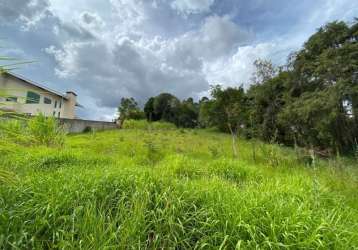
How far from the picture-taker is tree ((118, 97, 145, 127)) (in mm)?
31494

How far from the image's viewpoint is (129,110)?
32781mm

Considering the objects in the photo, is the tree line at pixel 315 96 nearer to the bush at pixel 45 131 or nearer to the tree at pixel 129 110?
the bush at pixel 45 131

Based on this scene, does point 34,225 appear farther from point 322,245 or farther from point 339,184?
point 339,184

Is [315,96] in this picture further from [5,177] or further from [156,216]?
[5,177]

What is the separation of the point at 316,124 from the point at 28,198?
1093cm

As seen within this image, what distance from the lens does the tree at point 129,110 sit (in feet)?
103

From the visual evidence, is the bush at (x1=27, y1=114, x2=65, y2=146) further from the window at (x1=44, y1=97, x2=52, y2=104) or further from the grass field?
the window at (x1=44, y1=97, x2=52, y2=104)

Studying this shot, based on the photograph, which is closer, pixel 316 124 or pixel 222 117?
pixel 316 124

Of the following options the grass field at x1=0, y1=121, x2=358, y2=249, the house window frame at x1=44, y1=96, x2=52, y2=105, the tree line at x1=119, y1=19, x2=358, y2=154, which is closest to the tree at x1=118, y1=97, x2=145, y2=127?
the house window frame at x1=44, y1=96, x2=52, y2=105

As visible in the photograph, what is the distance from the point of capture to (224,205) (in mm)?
1888

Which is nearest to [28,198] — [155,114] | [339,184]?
[339,184]

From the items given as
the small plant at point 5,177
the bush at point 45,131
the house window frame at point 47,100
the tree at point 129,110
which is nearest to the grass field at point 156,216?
the small plant at point 5,177

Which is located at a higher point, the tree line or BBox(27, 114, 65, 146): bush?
the tree line

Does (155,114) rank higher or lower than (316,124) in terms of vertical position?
higher
